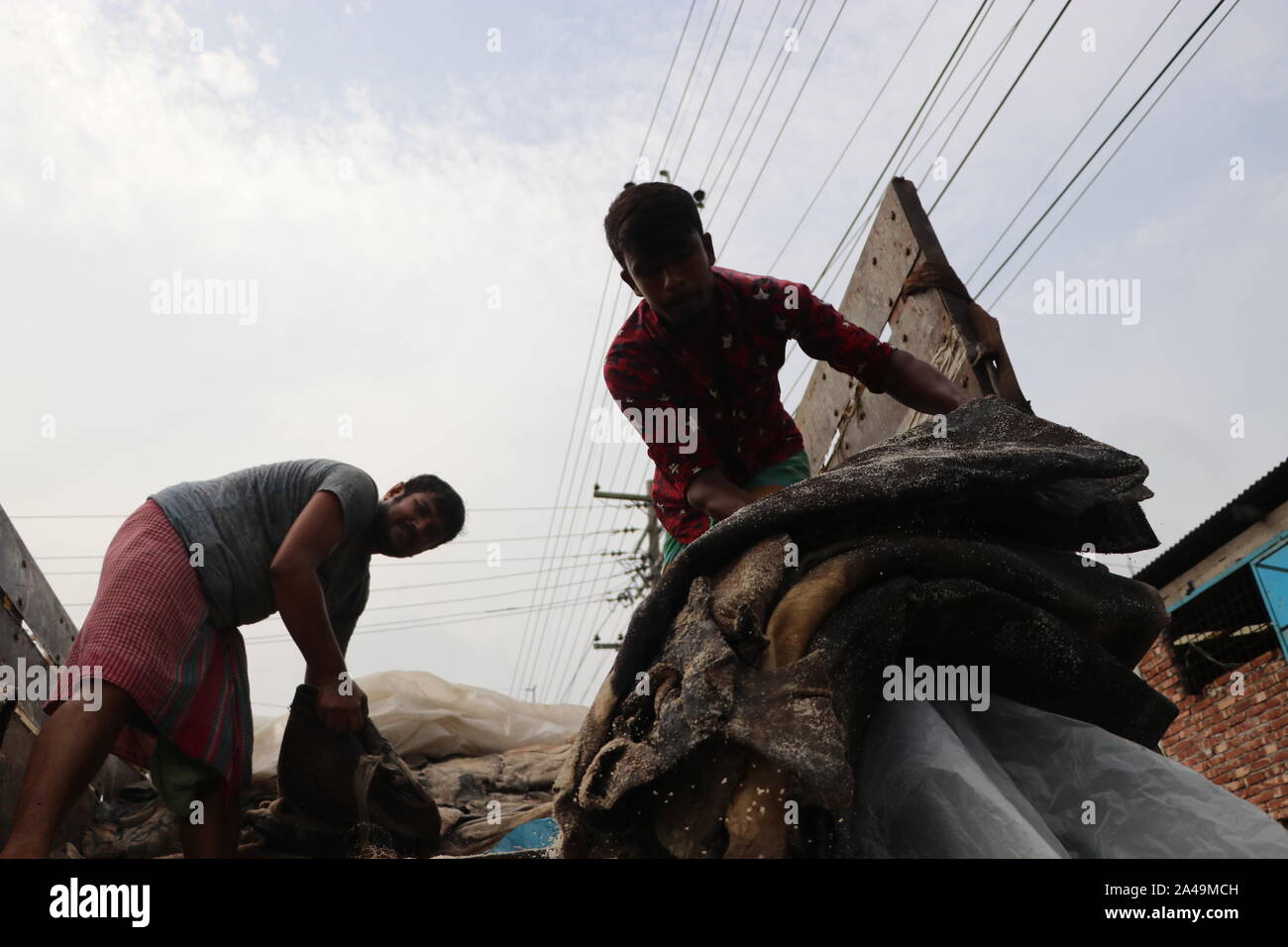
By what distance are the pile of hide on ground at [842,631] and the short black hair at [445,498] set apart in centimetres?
146

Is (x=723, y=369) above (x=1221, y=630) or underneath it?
above

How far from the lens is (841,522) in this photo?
1.57m

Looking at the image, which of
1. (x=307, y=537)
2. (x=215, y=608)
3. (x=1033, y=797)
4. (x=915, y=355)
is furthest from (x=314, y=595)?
(x=915, y=355)

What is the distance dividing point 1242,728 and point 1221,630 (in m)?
0.93

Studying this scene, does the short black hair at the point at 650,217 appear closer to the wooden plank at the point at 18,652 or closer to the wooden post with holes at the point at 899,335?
the wooden post with holes at the point at 899,335

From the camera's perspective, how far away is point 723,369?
2547 millimetres

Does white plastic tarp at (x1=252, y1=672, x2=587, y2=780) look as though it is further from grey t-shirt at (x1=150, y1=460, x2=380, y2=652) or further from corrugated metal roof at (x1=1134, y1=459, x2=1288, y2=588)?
corrugated metal roof at (x1=1134, y1=459, x2=1288, y2=588)

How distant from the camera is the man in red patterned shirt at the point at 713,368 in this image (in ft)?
7.50

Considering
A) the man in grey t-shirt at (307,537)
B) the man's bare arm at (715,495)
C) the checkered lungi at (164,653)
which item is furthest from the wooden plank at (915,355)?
the checkered lungi at (164,653)

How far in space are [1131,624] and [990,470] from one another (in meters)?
0.40

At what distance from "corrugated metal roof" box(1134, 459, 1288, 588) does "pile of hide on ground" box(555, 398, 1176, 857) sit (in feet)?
24.8

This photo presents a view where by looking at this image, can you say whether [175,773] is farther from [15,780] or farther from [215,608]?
[15,780]
